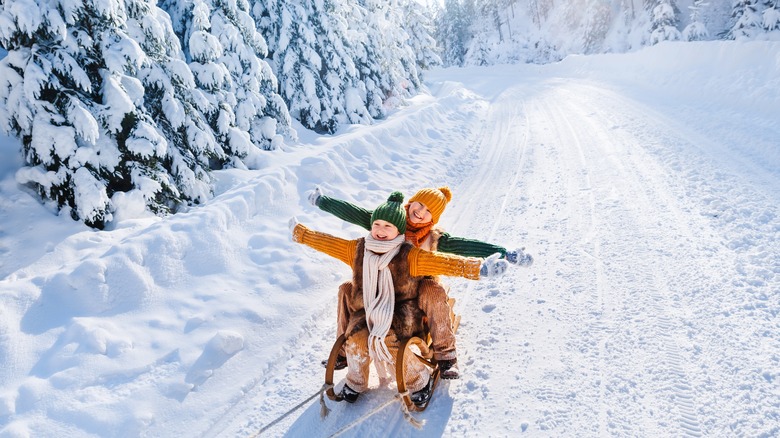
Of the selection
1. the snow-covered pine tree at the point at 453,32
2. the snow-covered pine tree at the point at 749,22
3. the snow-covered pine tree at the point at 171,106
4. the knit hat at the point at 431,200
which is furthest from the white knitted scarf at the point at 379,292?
the snow-covered pine tree at the point at 453,32

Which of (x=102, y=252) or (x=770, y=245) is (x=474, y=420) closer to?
(x=770, y=245)

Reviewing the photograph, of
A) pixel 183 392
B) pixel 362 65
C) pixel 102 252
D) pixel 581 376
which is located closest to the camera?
pixel 581 376

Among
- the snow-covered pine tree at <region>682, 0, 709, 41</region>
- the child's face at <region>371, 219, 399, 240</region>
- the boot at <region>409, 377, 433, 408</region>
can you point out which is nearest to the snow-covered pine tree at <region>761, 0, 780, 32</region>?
the snow-covered pine tree at <region>682, 0, 709, 41</region>

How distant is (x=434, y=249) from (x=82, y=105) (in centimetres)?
464

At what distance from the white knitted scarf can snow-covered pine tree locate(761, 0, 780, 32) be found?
31.1 m

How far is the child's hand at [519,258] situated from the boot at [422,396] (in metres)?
1.12

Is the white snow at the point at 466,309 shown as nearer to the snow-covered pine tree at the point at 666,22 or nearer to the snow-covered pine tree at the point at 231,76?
the snow-covered pine tree at the point at 231,76

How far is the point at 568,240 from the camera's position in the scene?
5348 mm

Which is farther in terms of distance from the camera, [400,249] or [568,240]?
[568,240]

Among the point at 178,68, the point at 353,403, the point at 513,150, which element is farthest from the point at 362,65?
the point at 353,403

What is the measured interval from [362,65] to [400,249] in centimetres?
1289

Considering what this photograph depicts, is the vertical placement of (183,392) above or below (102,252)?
below

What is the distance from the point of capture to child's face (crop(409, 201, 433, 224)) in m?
3.69

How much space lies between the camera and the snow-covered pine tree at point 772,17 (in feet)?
77.3
